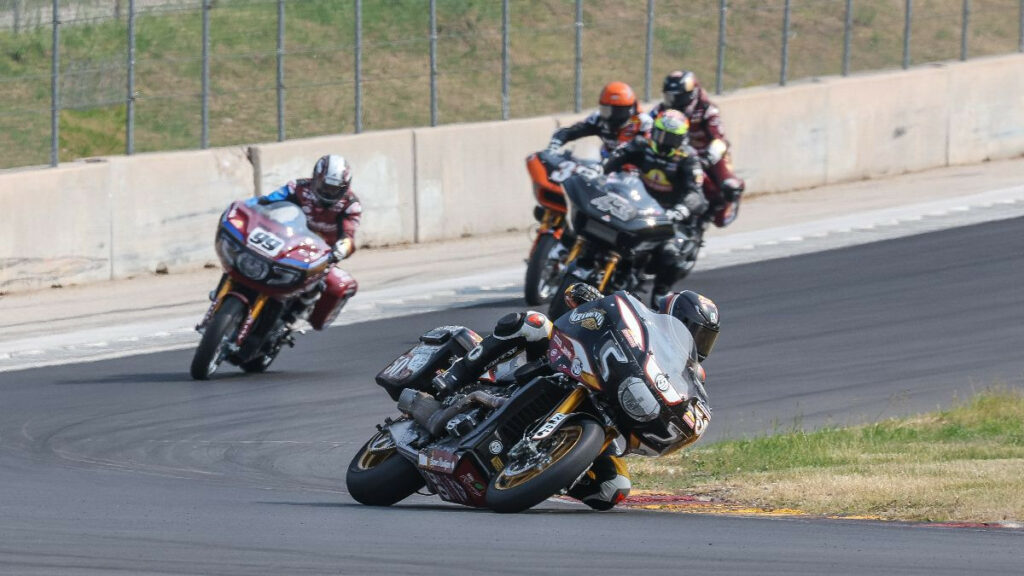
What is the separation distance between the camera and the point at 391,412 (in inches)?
507

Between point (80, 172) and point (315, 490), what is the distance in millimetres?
8525

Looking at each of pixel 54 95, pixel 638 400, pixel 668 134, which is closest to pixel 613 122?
pixel 668 134

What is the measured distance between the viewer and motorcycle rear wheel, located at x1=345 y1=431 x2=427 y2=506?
9.05 meters

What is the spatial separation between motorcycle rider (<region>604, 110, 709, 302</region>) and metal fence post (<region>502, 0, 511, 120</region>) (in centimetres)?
553

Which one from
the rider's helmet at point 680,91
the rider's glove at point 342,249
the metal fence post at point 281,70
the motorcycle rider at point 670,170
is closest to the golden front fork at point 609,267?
the motorcycle rider at point 670,170

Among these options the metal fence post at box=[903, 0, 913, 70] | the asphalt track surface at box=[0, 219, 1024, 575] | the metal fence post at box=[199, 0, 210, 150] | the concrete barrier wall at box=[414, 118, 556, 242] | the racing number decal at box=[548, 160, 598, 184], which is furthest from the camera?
the metal fence post at box=[903, 0, 913, 70]

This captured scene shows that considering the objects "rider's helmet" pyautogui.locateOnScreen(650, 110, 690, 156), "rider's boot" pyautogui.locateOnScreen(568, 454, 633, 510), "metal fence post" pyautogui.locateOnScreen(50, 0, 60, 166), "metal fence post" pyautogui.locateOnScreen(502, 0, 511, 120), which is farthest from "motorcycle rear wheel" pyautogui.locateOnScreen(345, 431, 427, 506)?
"metal fence post" pyautogui.locateOnScreen(502, 0, 511, 120)

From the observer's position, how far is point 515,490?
8289 mm

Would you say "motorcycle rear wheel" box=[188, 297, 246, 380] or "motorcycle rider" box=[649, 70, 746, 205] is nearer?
"motorcycle rear wheel" box=[188, 297, 246, 380]

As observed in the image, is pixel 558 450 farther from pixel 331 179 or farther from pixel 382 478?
pixel 331 179

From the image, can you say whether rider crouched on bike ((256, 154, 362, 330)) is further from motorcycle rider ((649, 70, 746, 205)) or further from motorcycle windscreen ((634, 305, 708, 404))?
motorcycle windscreen ((634, 305, 708, 404))

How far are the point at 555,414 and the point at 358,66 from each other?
Result: 12.9 meters

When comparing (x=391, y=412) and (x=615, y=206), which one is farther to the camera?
(x=615, y=206)

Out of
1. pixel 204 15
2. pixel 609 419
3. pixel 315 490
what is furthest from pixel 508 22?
pixel 609 419
